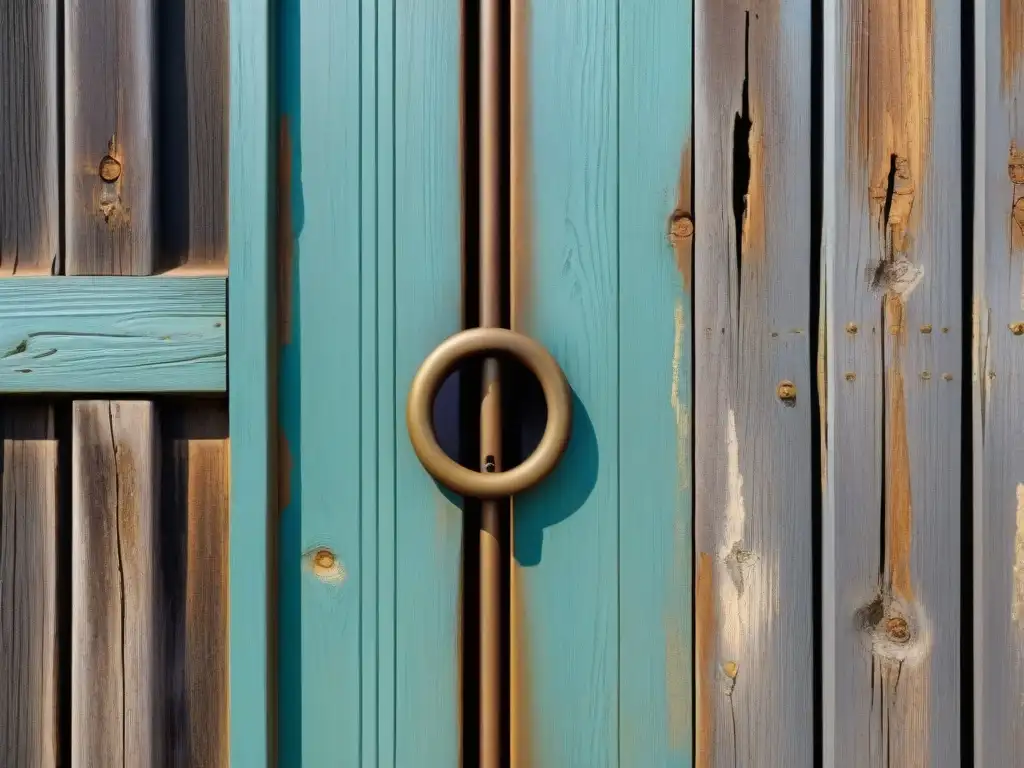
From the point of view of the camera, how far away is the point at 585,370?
0.83 m

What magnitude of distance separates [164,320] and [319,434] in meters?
0.22

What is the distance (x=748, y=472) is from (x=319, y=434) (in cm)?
50

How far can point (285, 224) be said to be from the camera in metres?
0.83

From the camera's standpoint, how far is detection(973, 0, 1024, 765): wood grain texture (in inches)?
31.7

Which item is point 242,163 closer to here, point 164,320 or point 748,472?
point 164,320

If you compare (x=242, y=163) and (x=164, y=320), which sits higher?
(x=242, y=163)

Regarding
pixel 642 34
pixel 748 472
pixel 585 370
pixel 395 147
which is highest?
pixel 642 34

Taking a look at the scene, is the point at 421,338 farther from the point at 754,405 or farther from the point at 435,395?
the point at 754,405

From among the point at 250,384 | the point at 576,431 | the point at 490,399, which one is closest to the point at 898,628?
the point at 576,431

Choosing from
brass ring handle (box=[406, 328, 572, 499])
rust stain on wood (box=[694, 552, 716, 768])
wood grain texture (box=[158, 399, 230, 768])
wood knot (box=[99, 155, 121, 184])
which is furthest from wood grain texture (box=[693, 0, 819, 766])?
wood knot (box=[99, 155, 121, 184])

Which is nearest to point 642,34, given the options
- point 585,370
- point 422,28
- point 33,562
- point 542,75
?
point 542,75

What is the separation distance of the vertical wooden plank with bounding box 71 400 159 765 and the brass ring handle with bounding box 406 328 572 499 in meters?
0.32

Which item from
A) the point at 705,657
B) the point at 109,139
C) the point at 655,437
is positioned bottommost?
the point at 705,657

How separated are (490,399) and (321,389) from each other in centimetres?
20
